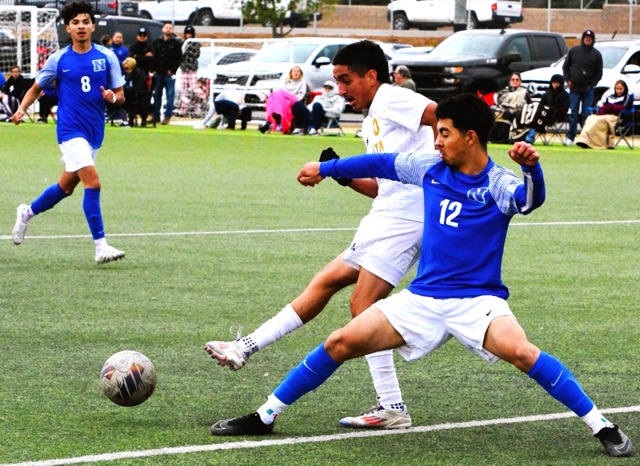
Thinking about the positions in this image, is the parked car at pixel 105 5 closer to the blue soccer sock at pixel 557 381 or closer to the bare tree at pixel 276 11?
the bare tree at pixel 276 11

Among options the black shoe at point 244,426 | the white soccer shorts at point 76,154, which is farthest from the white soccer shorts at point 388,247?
the white soccer shorts at point 76,154

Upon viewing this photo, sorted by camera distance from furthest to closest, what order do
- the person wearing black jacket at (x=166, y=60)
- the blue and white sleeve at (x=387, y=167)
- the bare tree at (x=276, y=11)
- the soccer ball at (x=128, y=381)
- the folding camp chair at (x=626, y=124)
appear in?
the bare tree at (x=276, y=11)
the person wearing black jacket at (x=166, y=60)
the folding camp chair at (x=626, y=124)
the soccer ball at (x=128, y=381)
the blue and white sleeve at (x=387, y=167)

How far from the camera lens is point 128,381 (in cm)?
618

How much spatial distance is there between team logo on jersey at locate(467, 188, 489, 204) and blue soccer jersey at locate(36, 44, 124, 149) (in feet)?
20.9

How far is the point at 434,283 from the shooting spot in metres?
5.60

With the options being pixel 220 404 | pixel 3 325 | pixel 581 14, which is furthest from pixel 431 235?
pixel 581 14

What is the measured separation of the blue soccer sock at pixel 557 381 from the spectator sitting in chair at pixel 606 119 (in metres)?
21.3

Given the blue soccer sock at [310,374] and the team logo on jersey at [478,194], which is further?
the blue soccer sock at [310,374]

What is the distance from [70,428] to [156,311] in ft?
10.2

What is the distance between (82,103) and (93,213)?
37.8 inches

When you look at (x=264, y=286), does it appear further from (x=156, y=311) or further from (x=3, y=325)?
(x=3, y=325)

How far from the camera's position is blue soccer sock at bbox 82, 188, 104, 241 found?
1115 cm

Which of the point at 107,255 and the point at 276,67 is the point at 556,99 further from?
the point at 107,255

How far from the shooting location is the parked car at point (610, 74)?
2905 centimetres
